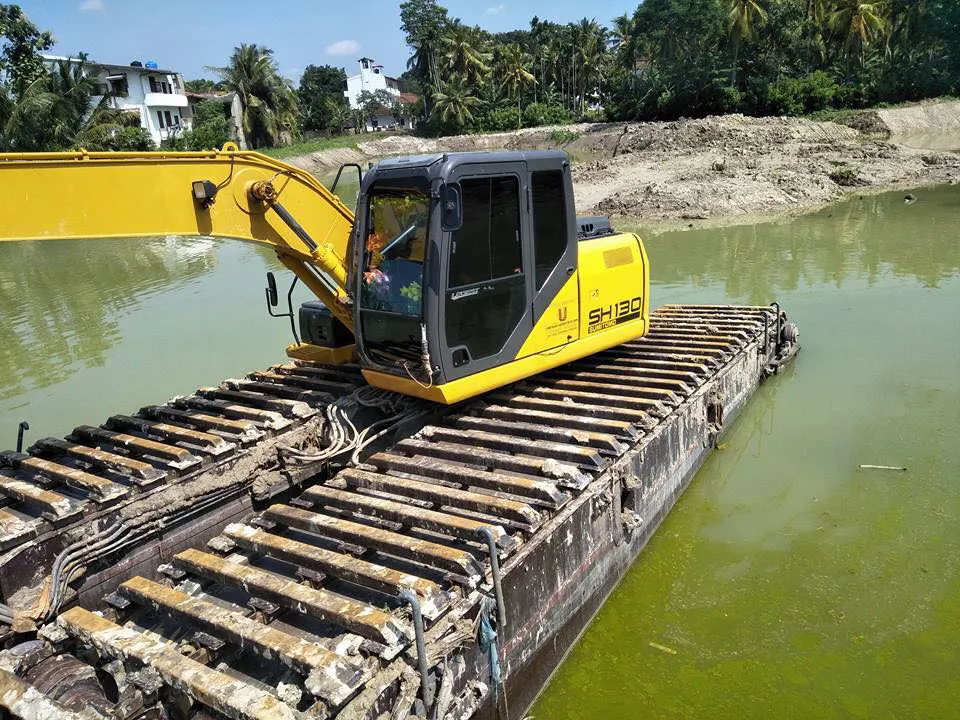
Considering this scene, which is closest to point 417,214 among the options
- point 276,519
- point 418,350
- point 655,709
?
point 418,350

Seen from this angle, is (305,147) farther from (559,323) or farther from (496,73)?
(559,323)

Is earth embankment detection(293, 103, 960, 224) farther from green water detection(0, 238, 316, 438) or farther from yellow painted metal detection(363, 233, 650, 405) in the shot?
yellow painted metal detection(363, 233, 650, 405)

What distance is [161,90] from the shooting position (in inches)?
2126

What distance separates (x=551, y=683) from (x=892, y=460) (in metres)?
4.35

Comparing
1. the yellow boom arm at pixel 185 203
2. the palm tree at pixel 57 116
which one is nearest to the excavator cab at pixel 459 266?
the yellow boom arm at pixel 185 203

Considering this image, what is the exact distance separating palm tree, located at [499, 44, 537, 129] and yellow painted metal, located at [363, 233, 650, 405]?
56.6m

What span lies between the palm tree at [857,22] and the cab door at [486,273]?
48456mm

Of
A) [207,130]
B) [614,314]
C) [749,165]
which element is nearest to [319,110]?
[207,130]

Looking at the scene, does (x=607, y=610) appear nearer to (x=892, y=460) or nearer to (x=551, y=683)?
(x=551, y=683)

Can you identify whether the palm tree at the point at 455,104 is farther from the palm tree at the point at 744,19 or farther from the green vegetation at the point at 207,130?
the palm tree at the point at 744,19

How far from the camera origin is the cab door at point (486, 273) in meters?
5.16

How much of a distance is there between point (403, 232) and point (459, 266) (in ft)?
1.68

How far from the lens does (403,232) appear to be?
5.33m

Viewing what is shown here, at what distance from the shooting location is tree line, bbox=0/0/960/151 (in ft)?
112
